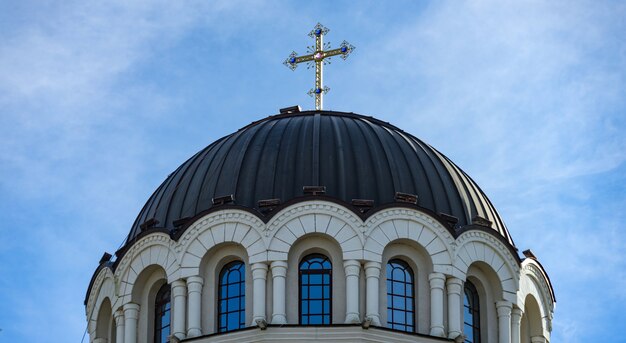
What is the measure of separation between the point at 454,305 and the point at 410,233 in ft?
6.99

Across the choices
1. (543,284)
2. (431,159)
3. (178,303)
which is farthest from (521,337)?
(178,303)

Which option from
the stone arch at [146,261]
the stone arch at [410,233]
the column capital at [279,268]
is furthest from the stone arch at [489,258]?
the stone arch at [146,261]

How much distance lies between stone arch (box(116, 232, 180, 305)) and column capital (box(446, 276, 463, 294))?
6884mm

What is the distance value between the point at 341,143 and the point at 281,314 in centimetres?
575

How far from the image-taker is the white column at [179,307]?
170 ft

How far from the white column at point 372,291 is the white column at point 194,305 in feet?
13.9

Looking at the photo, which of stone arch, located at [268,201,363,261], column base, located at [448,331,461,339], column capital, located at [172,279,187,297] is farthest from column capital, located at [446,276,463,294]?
column capital, located at [172,279,187,297]

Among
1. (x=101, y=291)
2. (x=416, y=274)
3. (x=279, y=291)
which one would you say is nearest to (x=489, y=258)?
(x=416, y=274)

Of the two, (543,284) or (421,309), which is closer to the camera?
(421,309)

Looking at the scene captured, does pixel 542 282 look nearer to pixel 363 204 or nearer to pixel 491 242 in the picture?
A: pixel 491 242

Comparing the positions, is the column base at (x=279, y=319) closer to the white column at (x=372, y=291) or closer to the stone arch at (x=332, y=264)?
the stone arch at (x=332, y=264)

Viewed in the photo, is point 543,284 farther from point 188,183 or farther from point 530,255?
point 188,183

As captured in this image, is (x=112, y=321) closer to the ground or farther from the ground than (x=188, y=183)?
closer to the ground

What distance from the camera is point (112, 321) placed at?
5503cm
